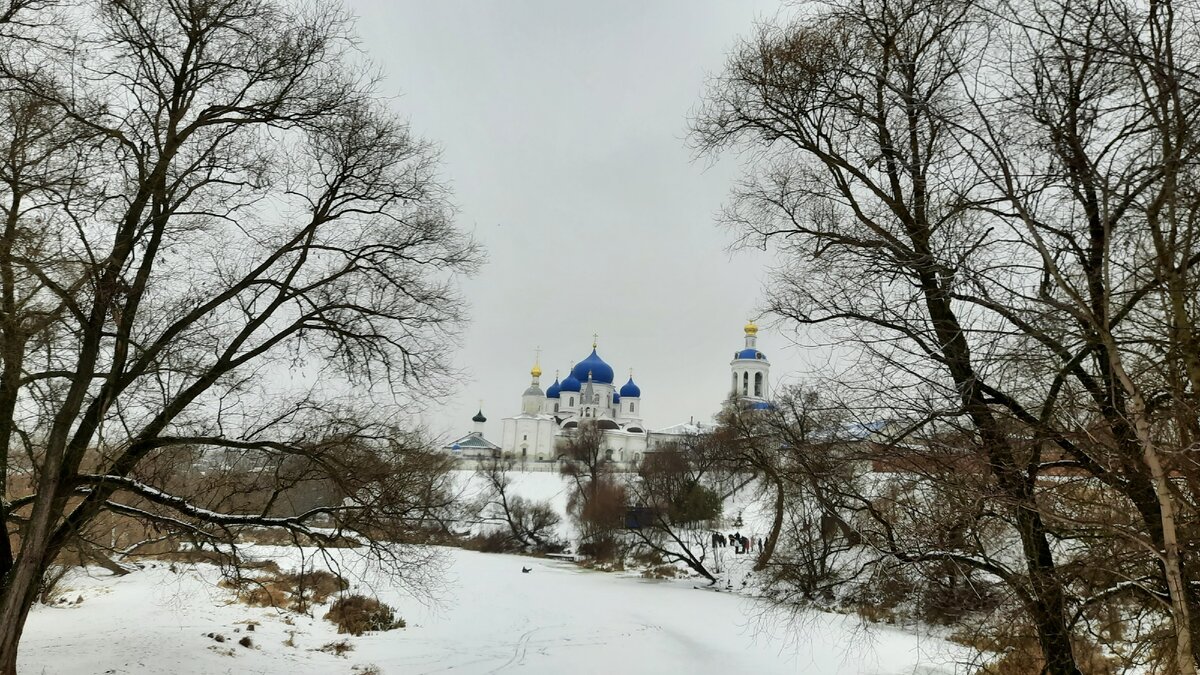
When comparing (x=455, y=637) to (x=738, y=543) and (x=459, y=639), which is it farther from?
(x=738, y=543)

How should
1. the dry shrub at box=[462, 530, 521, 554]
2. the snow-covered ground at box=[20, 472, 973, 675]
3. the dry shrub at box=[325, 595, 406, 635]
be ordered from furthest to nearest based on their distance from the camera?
the dry shrub at box=[462, 530, 521, 554] → the dry shrub at box=[325, 595, 406, 635] → the snow-covered ground at box=[20, 472, 973, 675]

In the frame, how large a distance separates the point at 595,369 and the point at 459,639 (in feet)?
222

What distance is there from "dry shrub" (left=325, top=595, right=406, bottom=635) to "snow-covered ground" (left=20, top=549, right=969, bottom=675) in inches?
15.6

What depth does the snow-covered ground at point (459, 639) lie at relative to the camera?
39.4ft

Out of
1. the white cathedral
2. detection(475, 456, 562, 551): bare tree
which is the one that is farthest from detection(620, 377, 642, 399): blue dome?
detection(475, 456, 562, 551): bare tree

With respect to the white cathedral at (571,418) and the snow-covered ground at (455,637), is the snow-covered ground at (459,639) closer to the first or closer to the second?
the snow-covered ground at (455,637)

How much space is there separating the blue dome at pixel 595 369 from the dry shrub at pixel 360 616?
214 feet

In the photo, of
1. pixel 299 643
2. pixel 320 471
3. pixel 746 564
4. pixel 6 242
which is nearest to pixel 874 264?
pixel 6 242

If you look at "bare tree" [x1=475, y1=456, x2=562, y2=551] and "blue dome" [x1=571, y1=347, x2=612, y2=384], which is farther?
"blue dome" [x1=571, y1=347, x2=612, y2=384]

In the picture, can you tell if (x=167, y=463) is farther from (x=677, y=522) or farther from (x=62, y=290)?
(x=677, y=522)

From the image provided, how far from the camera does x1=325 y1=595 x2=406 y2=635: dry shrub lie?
16.3m

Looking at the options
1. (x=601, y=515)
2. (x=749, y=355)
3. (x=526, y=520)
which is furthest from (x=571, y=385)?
(x=601, y=515)

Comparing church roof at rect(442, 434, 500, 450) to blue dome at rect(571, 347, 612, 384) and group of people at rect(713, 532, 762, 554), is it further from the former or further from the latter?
group of people at rect(713, 532, 762, 554)

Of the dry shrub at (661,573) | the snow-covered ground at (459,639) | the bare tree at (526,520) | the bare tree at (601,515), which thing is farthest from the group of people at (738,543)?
the bare tree at (526,520)
